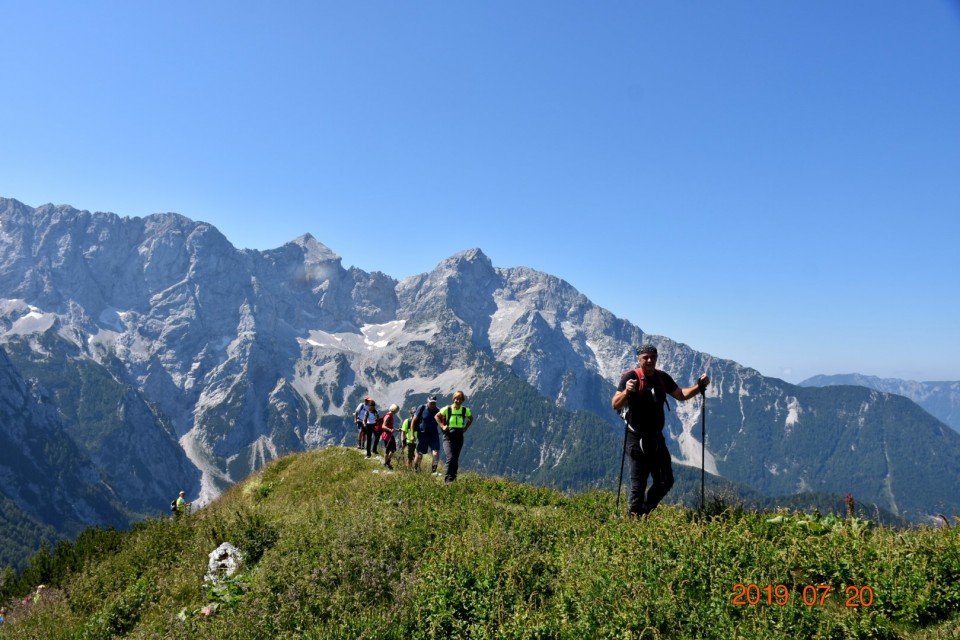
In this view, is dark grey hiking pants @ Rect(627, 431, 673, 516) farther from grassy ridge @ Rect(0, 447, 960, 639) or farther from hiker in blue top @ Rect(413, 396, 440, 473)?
hiker in blue top @ Rect(413, 396, 440, 473)

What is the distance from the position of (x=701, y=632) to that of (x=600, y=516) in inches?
205

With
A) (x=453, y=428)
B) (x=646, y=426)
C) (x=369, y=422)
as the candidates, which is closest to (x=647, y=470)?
(x=646, y=426)

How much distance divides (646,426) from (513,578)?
391 centimetres

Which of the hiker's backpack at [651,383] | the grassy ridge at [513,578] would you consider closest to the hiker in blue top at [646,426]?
the hiker's backpack at [651,383]

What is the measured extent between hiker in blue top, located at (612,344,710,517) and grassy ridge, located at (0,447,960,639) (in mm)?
442

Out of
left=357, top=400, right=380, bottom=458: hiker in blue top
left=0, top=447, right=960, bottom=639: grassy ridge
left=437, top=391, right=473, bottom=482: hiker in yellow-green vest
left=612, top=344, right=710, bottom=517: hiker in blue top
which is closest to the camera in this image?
left=0, top=447, right=960, bottom=639: grassy ridge

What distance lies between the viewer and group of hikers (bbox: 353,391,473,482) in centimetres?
1782

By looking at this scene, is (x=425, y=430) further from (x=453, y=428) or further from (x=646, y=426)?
(x=646, y=426)

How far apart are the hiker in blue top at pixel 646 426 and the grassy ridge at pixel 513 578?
442 millimetres

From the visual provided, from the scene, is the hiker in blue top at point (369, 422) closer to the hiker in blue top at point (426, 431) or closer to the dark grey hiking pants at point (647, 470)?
the hiker in blue top at point (426, 431)

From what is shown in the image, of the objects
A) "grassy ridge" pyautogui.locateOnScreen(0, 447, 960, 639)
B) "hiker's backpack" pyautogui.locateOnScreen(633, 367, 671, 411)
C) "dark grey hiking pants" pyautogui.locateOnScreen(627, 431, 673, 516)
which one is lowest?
"grassy ridge" pyautogui.locateOnScreen(0, 447, 960, 639)
